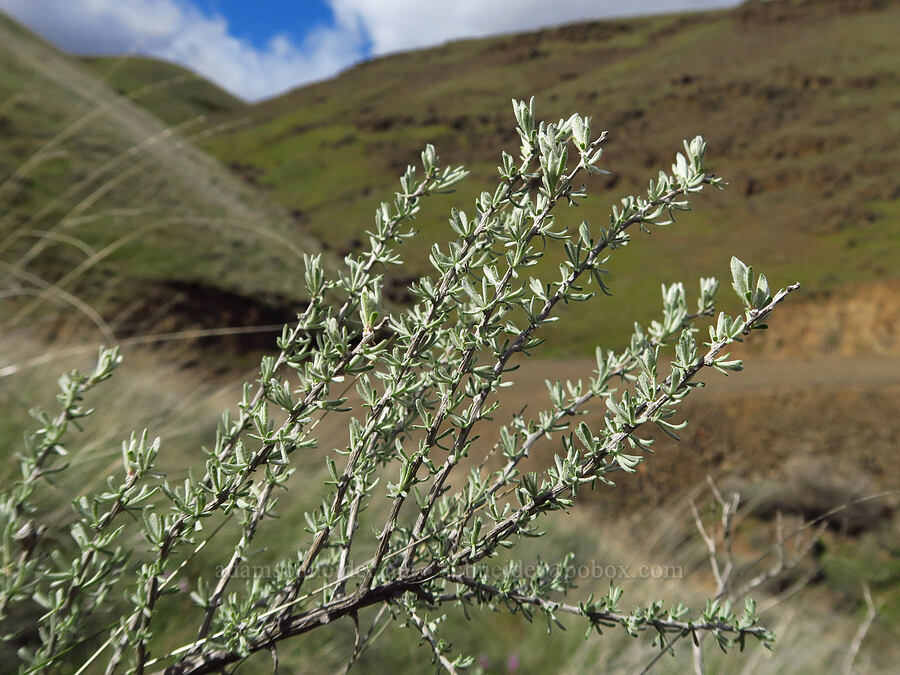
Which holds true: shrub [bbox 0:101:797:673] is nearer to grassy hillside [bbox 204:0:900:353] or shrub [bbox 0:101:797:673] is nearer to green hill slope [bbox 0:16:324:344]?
green hill slope [bbox 0:16:324:344]

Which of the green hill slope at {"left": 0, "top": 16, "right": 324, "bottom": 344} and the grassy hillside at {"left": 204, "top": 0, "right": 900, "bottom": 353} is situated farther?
the grassy hillside at {"left": 204, "top": 0, "right": 900, "bottom": 353}

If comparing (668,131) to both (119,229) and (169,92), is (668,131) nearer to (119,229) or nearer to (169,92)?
(119,229)

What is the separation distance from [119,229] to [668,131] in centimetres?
2386

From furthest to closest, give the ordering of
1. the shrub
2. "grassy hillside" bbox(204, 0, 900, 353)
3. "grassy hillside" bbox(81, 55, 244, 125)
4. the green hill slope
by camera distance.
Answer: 1. "grassy hillside" bbox(81, 55, 244, 125)
2. "grassy hillside" bbox(204, 0, 900, 353)
3. the green hill slope
4. the shrub

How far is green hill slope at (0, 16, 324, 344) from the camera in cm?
604

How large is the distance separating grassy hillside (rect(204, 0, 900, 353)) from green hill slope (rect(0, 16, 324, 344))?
2.43 m

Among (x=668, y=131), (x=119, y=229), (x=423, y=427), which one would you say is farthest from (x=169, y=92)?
(x=423, y=427)

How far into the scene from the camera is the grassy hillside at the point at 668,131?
50.0ft

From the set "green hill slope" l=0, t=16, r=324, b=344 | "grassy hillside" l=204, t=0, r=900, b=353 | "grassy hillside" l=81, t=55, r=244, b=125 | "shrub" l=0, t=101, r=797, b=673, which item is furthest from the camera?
"grassy hillside" l=81, t=55, r=244, b=125

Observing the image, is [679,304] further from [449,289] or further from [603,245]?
[449,289]

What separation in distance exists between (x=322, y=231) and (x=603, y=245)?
20.0 m

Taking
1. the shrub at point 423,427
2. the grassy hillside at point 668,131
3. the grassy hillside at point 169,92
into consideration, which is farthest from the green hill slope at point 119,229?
the grassy hillside at point 169,92

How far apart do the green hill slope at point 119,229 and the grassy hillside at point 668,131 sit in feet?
7.99

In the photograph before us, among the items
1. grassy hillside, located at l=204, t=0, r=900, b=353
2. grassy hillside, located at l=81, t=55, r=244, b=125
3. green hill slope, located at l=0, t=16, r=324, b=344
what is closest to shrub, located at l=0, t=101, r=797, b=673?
green hill slope, located at l=0, t=16, r=324, b=344
